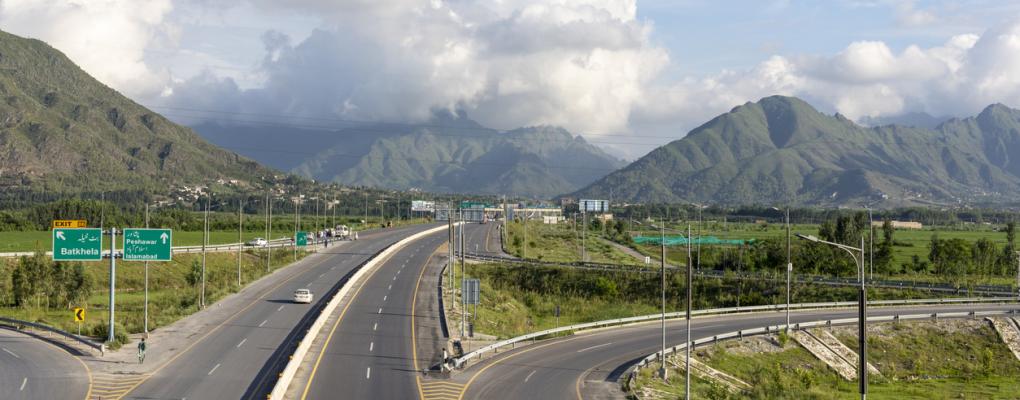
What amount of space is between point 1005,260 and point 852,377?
7997 cm

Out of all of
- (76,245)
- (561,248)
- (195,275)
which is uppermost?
(76,245)

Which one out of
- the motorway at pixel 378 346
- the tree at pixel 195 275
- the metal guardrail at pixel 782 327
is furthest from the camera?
the tree at pixel 195 275

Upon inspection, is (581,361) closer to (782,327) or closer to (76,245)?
(782,327)

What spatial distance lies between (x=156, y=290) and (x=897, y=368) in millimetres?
81327

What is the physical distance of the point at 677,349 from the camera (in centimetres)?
6319

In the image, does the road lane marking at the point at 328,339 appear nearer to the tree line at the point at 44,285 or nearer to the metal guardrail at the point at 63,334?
the metal guardrail at the point at 63,334

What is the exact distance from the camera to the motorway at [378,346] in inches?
1734

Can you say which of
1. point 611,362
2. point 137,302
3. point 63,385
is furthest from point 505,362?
point 137,302

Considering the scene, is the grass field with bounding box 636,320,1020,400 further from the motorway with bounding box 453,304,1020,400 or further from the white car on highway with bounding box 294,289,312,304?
the white car on highway with bounding box 294,289,312,304

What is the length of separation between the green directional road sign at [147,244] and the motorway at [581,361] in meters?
27.0

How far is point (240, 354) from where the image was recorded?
52469 millimetres

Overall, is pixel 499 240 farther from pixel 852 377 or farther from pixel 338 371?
pixel 338 371

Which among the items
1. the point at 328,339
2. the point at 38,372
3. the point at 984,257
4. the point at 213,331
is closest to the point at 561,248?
the point at 984,257

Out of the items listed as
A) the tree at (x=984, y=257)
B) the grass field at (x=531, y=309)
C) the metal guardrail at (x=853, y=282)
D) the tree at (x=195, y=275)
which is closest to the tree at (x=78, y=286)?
the tree at (x=195, y=275)
